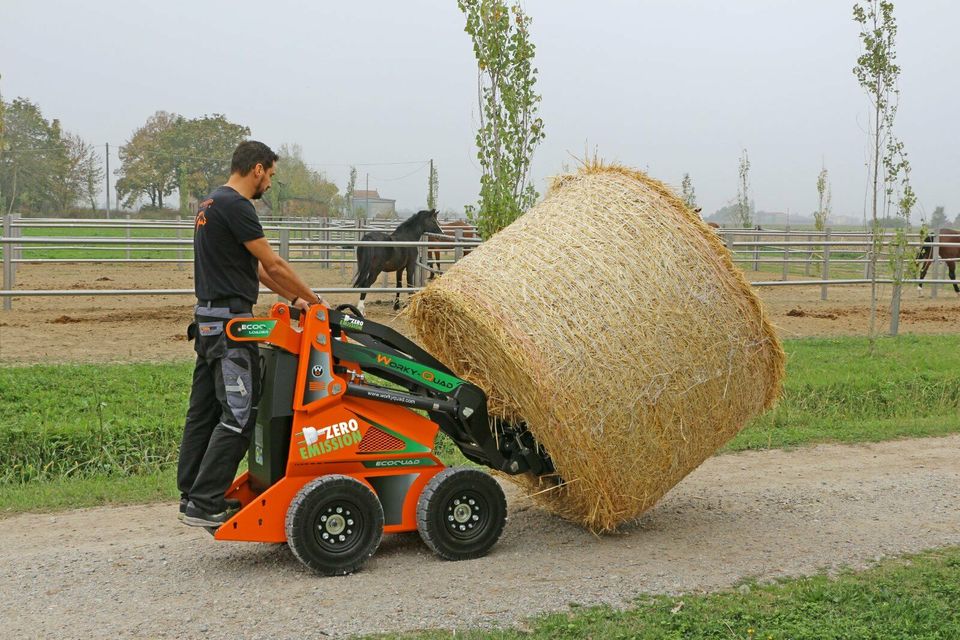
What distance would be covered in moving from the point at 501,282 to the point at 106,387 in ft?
15.2

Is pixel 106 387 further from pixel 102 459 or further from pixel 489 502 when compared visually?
pixel 489 502

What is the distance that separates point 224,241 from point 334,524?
141 cm

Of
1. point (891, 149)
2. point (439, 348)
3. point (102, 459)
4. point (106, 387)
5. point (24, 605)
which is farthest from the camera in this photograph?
point (891, 149)

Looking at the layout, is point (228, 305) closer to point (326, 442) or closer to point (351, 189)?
point (326, 442)

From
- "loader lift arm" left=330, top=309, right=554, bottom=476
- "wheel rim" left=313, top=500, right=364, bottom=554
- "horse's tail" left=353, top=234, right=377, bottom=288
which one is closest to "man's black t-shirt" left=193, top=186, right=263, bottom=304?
"loader lift arm" left=330, top=309, right=554, bottom=476

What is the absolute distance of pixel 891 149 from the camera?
41.7 ft

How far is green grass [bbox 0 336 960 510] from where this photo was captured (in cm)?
699

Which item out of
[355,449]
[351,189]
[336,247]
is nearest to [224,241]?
[355,449]

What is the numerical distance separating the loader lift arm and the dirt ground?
1.64 meters

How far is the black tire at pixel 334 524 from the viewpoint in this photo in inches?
179

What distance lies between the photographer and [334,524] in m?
4.63

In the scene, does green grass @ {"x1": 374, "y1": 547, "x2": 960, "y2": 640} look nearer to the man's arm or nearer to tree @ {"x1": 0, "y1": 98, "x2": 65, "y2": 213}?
the man's arm

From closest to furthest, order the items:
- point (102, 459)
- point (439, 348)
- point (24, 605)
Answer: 1. point (24, 605)
2. point (439, 348)
3. point (102, 459)

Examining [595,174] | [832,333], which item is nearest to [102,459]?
[595,174]
